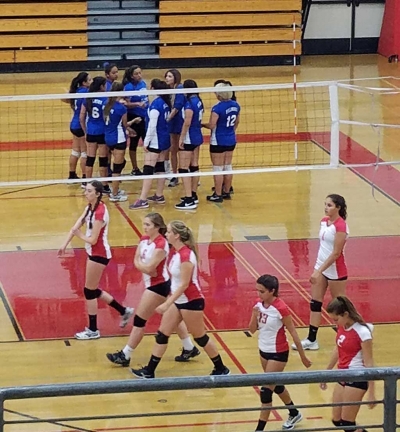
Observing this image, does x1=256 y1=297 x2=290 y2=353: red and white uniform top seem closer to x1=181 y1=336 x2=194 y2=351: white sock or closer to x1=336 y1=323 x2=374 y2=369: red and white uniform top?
x1=336 y1=323 x2=374 y2=369: red and white uniform top

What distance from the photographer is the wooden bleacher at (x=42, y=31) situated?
25.2 meters

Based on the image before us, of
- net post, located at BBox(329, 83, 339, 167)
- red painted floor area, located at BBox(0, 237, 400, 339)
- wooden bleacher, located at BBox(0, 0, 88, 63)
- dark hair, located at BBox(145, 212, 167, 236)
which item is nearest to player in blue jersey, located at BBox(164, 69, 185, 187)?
net post, located at BBox(329, 83, 339, 167)

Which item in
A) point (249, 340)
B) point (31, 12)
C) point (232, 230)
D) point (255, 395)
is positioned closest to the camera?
point (255, 395)

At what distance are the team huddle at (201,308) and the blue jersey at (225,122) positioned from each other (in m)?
4.47

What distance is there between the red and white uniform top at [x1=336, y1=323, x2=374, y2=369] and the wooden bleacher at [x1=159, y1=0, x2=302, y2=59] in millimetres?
19164

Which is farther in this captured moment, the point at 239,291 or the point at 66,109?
the point at 66,109

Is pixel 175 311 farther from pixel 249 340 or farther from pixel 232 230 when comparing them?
pixel 232 230

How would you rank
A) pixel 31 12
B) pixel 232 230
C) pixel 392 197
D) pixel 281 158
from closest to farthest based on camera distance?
pixel 232 230 → pixel 392 197 → pixel 281 158 → pixel 31 12

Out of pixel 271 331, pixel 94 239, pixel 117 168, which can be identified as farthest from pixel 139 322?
pixel 117 168

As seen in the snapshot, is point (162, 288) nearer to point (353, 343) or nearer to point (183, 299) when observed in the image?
point (183, 299)

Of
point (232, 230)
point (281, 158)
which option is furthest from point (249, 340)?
point (281, 158)

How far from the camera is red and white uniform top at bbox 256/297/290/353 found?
8.13m

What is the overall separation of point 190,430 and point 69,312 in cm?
294

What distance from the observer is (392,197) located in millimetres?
15172
